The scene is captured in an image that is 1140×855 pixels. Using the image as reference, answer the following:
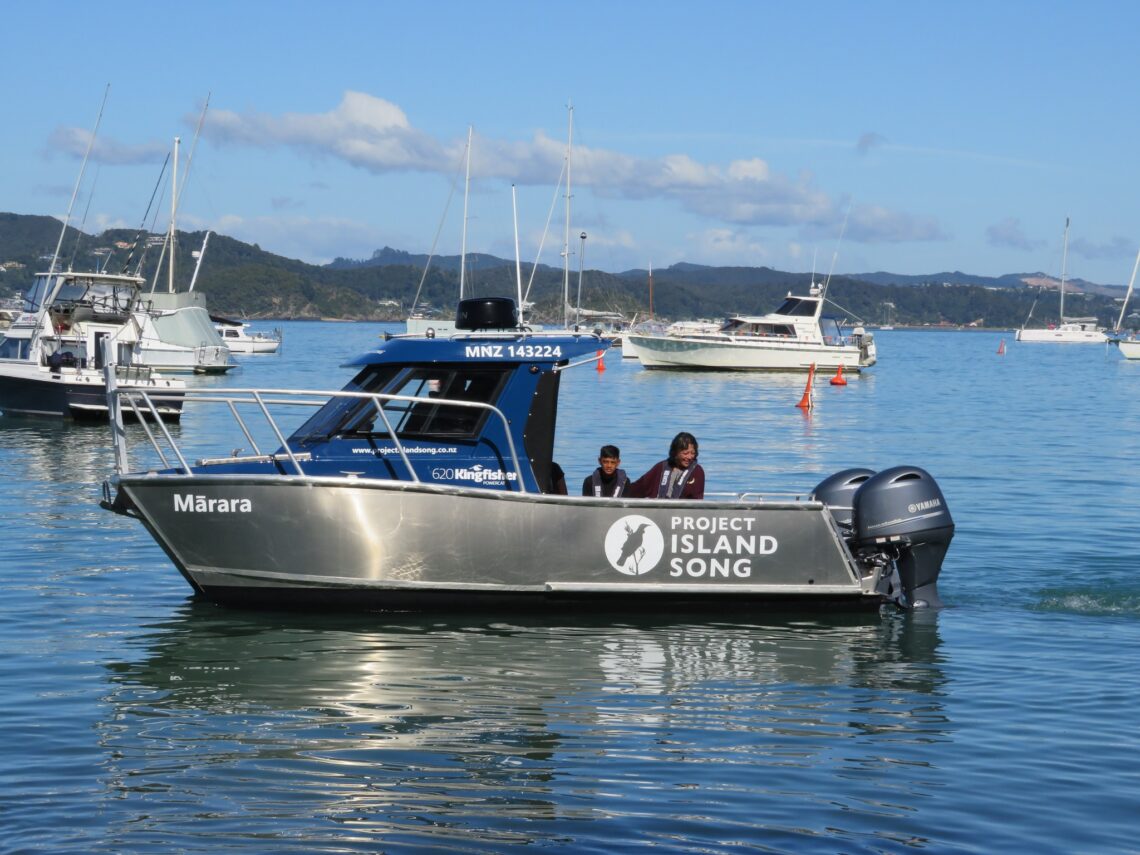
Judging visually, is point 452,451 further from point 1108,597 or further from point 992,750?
point 1108,597

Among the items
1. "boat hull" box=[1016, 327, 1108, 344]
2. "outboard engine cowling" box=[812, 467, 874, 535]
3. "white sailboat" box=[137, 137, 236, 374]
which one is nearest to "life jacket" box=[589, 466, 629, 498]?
"outboard engine cowling" box=[812, 467, 874, 535]

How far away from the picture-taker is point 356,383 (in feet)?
43.4

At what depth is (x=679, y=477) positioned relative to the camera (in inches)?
508

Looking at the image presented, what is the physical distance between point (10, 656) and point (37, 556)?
504cm

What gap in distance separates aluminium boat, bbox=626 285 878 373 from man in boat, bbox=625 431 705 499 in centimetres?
5655

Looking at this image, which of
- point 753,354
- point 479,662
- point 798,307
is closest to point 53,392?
point 479,662

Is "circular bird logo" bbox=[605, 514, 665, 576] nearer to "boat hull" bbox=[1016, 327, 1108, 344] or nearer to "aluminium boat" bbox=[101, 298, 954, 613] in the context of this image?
"aluminium boat" bbox=[101, 298, 954, 613]

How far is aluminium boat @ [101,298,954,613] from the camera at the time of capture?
12.0 metres

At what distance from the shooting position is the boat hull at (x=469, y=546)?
39.2 ft

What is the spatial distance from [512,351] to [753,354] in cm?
5724

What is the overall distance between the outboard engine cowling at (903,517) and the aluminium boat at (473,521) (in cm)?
2

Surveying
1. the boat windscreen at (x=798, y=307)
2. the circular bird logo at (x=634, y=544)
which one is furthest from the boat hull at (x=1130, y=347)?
the circular bird logo at (x=634, y=544)

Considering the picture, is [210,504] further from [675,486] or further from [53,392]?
[53,392]

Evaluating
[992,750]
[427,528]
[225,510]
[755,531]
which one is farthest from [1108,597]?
[225,510]
